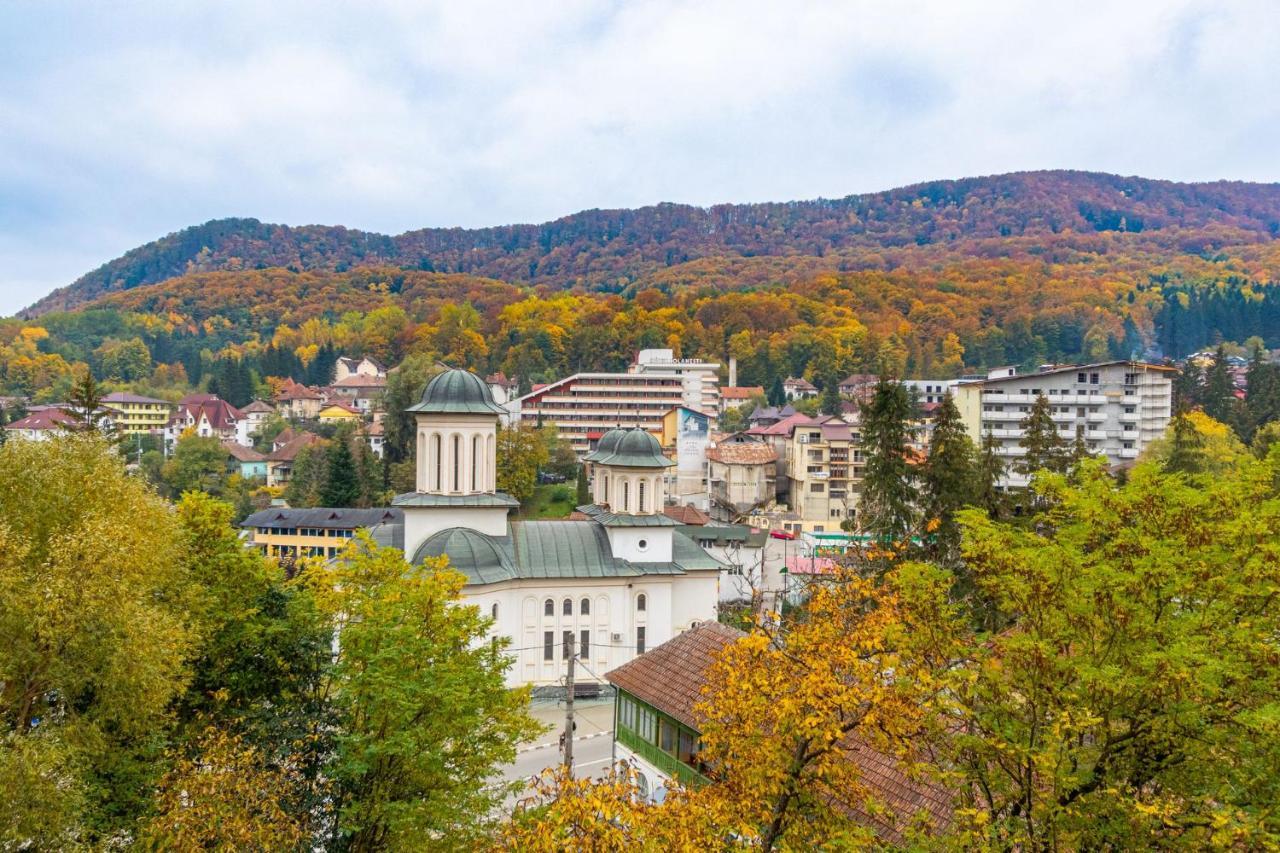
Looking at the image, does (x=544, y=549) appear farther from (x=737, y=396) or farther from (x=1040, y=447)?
(x=737, y=396)

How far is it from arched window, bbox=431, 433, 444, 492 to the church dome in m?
1.71

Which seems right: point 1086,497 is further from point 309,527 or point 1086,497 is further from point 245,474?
point 245,474

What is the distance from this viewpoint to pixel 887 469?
2809 centimetres

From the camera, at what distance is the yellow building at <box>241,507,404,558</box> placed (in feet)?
160

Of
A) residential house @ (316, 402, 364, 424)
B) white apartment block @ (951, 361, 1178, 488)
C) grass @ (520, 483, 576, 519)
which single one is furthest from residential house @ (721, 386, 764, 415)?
residential house @ (316, 402, 364, 424)

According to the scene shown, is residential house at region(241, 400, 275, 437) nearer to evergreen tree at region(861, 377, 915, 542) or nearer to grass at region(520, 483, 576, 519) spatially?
grass at region(520, 483, 576, 519)

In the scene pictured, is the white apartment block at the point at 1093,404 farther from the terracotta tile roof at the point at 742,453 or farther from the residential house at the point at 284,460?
the residential house at the point at 284,460

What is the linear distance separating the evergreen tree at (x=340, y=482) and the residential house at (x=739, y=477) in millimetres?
26657

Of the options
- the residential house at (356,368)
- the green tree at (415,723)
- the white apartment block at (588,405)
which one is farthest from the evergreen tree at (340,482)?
the residential house at (356,368)

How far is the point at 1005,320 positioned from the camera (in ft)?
368

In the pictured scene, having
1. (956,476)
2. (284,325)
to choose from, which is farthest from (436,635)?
(284,325)

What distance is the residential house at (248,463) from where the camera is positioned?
70500mm

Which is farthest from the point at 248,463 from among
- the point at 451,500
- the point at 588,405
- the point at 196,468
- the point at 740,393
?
the point at 740,393

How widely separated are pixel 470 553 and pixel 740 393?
224 ft
